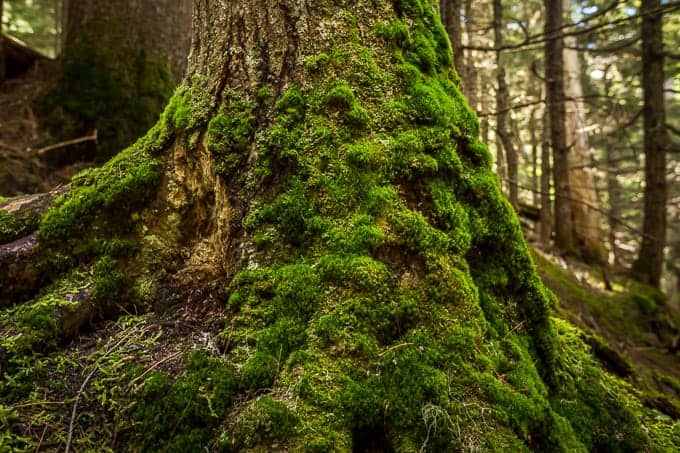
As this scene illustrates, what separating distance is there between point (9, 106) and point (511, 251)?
6.57 metres

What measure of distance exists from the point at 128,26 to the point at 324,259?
525 cm

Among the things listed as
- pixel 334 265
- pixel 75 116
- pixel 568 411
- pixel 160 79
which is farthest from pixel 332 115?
pixel 75 116

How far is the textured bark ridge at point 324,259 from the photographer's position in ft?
5.98

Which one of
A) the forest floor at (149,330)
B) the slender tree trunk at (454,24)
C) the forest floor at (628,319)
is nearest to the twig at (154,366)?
the forest floor at (149,330)

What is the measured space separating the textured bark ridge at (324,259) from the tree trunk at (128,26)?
140 inches

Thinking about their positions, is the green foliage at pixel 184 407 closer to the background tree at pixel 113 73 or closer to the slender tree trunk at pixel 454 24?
the background tree at pixel 113 73

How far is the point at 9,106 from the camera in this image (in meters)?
5.80

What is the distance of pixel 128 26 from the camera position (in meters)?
5.66

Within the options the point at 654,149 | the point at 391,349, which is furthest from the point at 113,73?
the point at 654,149

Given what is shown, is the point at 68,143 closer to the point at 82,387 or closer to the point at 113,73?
the point at 113,73

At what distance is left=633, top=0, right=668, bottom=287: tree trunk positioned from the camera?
25.3ft

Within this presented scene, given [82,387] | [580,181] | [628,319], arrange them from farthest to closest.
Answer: [580,181], [628,319], [82,387]

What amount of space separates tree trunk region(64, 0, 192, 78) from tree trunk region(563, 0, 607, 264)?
23.1ft

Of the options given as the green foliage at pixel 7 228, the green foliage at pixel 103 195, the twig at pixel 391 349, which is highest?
the green foliage at pixel 103 195
